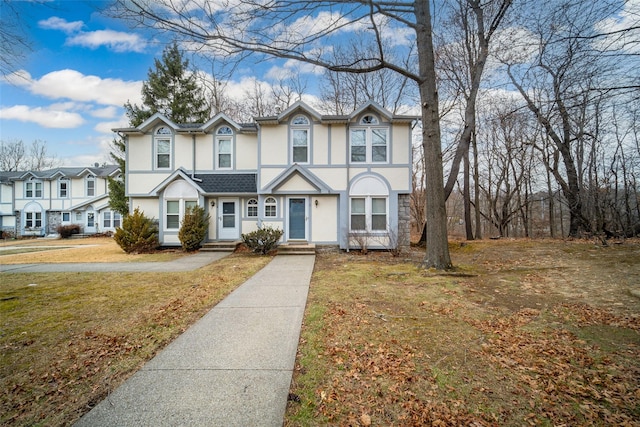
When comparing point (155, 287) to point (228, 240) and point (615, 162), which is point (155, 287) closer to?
point (228, 240)

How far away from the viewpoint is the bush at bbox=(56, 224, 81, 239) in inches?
889

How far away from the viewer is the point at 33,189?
83.2ft

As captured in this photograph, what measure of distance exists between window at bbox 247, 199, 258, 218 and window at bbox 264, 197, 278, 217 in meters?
Result: 1.01

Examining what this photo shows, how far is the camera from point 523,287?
5.93m

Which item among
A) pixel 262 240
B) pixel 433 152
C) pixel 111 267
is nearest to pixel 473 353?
pixel 433 152

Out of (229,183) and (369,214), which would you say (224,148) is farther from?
(369,214)

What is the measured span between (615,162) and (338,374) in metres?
15.4

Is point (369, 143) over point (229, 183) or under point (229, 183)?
over

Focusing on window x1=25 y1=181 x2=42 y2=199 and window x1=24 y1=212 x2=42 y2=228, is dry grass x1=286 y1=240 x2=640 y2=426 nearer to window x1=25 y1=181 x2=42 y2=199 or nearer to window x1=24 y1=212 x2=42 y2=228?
window x1=24 y1=212 x2=42 y2=228

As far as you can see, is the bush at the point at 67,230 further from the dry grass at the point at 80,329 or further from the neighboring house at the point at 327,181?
the dry grass at the point at 80,329

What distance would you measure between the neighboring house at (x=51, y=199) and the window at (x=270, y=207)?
20.7 meters

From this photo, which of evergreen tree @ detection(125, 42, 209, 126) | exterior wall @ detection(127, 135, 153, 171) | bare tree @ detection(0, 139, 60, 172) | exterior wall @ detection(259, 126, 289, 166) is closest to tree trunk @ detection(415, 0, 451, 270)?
exterior wall @ detection(259, 126, 289, 166)

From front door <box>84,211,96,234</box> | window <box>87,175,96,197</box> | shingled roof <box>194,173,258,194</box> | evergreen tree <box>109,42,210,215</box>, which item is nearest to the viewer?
shingled roof <box>194,173,258,194</box>

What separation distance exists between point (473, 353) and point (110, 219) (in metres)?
29.4
